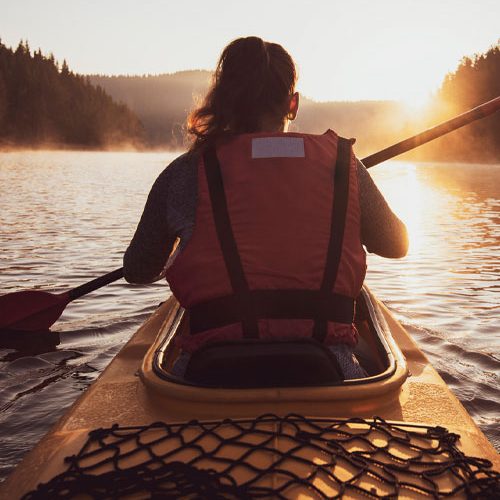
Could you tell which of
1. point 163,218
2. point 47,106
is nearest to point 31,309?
point 163,218

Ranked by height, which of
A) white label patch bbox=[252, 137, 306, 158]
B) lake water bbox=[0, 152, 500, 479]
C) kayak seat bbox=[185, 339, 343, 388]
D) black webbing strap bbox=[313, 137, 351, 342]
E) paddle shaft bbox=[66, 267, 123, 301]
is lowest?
lake water bbox=[0, 152, 500, 479]

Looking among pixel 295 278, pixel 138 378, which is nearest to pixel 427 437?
pixel 295 278

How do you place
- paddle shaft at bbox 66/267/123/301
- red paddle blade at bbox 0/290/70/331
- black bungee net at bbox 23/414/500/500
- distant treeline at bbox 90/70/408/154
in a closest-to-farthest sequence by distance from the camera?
1. black bungee net at bbox 23/414/500/500
2. paddle shaft at bbox 66/267/123/301
3. red paddle blade at bbox 0/290/70/331
4. distant treeline at bbox 90/70/408/154

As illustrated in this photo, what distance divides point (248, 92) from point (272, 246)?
1.91 feet

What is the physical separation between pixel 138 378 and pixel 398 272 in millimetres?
5960

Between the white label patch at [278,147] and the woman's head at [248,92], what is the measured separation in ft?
0.57

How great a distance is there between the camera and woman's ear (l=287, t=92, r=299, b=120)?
2219 millimetres

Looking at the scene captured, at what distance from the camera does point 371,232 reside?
2150 mm

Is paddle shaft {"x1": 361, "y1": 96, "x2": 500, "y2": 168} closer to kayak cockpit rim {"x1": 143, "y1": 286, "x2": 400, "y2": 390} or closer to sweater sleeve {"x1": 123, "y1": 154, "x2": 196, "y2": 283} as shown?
kayak cockpit rim {"x1": 143, "y1": 286, "x2": 400, "y2": 390}

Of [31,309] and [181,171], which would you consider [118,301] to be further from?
[181,171]

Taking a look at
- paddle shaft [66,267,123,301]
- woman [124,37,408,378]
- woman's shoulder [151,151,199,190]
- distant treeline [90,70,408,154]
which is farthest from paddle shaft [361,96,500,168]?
distant treeline [90,70,408,154]

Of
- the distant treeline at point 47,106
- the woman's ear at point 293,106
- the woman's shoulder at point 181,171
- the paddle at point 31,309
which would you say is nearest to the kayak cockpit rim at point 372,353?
the woman's shoulder at point 181,171

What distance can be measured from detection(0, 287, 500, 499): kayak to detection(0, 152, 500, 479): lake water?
1.39 metres

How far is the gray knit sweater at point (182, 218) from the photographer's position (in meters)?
2.02
